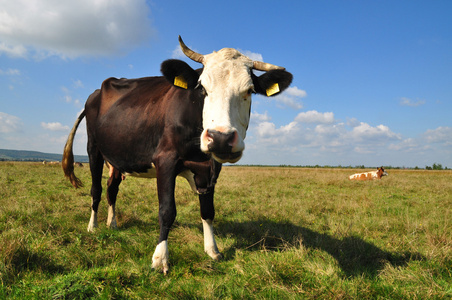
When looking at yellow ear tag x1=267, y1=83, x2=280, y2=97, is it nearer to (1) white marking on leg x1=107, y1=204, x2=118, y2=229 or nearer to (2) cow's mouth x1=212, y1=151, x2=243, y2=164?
(2) cow's mouth x1=212, y1=151, x2=243, y2=164

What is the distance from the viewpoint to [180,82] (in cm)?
400

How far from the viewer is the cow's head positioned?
9.85 feet

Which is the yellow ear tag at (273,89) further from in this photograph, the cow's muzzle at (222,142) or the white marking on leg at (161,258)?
the white marking on leg at (161,258)

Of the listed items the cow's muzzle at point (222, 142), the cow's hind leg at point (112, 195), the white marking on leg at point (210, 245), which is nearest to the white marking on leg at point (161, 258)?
the white marking on leg at point (210, 245)

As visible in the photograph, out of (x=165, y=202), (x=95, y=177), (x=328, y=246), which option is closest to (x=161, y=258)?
(x=165, y=202)

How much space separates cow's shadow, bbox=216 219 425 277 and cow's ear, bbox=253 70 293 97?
2.10 m

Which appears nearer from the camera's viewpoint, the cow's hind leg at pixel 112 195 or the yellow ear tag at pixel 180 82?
the yellow ear tag at pixel 180 82

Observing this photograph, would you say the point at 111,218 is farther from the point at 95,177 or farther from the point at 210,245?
the point at 210,245

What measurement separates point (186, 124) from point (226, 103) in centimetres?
85

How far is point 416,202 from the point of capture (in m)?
9.59


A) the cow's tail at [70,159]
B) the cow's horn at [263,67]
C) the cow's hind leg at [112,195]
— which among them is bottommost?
the cow's hind leg at [112,195]

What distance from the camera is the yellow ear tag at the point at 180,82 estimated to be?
3975mm

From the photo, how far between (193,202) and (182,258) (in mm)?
4511

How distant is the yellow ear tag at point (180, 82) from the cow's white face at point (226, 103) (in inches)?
12.6
